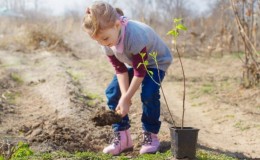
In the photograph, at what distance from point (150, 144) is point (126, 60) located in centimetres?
73

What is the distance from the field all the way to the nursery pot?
8.6 inches

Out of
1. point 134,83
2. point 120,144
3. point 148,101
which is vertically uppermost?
point 134,83

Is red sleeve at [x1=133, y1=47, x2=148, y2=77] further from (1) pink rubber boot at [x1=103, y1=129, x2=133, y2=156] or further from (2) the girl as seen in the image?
(1) pink rubber boot at [x1=103, y1=129, x2=133, y2=156]

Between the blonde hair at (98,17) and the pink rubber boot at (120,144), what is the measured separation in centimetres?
107

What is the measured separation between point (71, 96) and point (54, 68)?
12.9 ft

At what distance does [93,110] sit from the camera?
5.45 metres

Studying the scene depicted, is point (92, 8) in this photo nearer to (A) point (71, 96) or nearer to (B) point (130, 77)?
(B) point (130, 77)

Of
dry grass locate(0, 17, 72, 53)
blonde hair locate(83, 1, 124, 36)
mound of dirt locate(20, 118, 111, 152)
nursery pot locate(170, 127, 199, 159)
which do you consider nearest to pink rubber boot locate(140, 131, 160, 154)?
mound of dirt locate(20, 118, 111, 152)

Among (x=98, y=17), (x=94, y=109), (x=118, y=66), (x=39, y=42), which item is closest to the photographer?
(x=98, y=17)

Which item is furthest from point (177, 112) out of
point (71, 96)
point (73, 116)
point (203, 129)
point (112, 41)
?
point (112, 41)

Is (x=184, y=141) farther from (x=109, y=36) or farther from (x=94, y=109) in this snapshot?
(x=94, y=109)

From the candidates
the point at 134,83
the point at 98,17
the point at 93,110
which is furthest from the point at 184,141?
the point at 93,110

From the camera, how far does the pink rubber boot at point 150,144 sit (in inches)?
145

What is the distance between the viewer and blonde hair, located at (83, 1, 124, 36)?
3191mm
